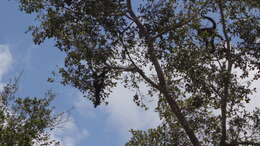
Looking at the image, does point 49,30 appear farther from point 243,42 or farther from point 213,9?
point 243,42

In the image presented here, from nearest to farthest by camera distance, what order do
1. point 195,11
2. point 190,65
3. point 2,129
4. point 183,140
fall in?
point 190,65 < point 195,11 < point 183,140 < point 2,129

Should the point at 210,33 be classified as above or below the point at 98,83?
above

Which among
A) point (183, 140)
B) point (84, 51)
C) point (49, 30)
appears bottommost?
point (183, 140)

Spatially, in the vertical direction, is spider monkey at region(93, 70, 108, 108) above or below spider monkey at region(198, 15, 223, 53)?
below

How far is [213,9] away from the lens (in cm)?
1742

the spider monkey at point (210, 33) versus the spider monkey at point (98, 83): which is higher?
the spider monkey at point (210, 33)

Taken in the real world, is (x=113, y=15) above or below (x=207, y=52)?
above

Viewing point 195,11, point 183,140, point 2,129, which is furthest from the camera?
point 2,129

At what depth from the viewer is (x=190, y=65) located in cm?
1611

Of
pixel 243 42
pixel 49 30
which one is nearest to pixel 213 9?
pixel 243 42

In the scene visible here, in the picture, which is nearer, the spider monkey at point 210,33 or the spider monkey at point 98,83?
the spider monkey at point 210,33

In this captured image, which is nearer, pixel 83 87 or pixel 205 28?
pixel 205 28

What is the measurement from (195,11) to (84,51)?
15.9 feet

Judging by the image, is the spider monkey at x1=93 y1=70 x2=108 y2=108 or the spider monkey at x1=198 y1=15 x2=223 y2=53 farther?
the spider monkey at x1=93 y1=70 x2=108 y2=108
